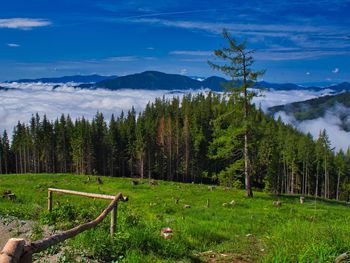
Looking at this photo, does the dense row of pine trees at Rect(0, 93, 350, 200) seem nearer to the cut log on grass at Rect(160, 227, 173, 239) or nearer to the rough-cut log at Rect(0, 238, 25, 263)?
the cut log on grass at Rect(160, 227, 173, 239)

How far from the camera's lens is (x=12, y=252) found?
215 inches

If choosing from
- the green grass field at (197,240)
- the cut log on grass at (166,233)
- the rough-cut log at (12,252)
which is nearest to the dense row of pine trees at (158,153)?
the green grass field at (197,240)

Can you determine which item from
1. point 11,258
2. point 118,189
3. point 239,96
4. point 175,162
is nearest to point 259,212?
point 239,96

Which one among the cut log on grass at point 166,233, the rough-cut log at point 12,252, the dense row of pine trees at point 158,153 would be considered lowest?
the dense row of pine trees at point 158,153

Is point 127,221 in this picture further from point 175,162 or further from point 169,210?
point 175,162

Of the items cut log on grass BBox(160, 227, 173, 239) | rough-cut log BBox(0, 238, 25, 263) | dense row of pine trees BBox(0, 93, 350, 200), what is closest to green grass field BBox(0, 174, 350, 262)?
cut log on grass BBox(160, 227, 173, 239)

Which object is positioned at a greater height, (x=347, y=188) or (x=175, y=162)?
(x=175, y=162)

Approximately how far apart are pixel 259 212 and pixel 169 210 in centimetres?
591

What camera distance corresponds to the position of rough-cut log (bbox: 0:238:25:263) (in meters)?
5.35

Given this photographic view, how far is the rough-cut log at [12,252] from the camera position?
5.35m

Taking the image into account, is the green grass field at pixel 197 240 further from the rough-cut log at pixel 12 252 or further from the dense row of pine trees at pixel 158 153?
the dense row of pine trees at pixel 158 153

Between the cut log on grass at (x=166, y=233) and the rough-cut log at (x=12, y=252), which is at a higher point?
the rough-cut log at (x=12, y=252)

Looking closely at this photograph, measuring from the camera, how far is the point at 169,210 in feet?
82.7

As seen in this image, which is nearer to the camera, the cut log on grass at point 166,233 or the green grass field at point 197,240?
the green grass field at point 197,240
